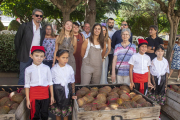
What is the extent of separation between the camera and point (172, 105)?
3.46m

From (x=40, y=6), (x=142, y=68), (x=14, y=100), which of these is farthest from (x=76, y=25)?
(x=40, y=6)

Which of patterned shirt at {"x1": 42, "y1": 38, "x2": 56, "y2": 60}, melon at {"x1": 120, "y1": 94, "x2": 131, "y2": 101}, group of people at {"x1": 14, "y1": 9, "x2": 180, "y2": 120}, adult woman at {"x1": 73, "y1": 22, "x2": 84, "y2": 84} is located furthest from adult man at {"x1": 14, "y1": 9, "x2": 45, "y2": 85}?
melon at {"x1": 120, "y1": 94, "x2": 131, "y2": 101}

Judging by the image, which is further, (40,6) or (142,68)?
(40,6)

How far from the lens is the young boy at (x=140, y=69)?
11.1 ft

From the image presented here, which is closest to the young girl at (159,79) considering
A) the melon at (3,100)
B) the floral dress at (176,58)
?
the melon at (3,100)

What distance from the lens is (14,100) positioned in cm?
281

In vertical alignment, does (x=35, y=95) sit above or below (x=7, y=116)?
above

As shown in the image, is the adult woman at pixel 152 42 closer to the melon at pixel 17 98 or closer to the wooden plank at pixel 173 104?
the wooden plank at pixel 173 104

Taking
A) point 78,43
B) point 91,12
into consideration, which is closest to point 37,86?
point 78,43

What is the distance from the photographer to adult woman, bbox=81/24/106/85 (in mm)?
3645

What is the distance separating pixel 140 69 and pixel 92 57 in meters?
1.08

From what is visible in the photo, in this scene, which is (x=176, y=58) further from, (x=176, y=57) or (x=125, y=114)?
(x=125, y=114)

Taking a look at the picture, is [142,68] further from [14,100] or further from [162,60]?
[14,100]

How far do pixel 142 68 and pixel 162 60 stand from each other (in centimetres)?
74
